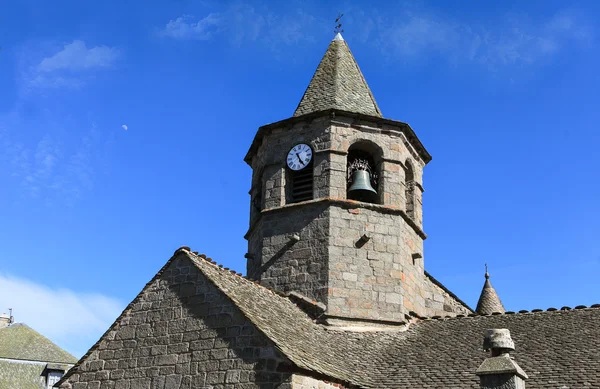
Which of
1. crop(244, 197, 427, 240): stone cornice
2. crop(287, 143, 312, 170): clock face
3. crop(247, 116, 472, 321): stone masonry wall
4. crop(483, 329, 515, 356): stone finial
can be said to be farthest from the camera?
crop(287, 143, 312, 170): clock face

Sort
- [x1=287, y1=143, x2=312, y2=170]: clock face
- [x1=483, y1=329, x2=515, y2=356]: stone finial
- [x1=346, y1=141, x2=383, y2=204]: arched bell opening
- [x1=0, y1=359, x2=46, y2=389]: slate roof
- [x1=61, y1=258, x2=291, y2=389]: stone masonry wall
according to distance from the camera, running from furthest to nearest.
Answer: [x1=0, y1=359, x2=46, y2=389]: slate roof < [x1=287, y1=143, x2=312, y2=170]: clock face < [x1=346, y1=141, x2=383, y2=204]: arched bell opening < [x1=61, y1=258, x2=291, y2=389]: stone masonry wall < [x1=483, y1=329, x2=515, y2=356]: stone finial

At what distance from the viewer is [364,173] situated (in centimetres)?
1501

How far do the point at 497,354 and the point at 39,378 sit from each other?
22.1 m

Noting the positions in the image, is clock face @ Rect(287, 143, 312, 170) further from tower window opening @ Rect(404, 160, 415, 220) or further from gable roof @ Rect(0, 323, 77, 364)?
gable roof @ Rect(0, 323, 77, 364)

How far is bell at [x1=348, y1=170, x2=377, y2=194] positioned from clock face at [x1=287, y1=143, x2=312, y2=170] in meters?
1.10

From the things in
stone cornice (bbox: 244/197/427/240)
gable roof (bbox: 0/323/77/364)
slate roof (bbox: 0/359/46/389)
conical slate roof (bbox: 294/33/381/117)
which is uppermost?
conical slate roof (bbox: 294/33/381/117)

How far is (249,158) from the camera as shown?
1702cm

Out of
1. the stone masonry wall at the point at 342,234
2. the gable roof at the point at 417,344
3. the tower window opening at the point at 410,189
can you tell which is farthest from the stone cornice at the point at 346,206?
the gable roof at the point at 417,344

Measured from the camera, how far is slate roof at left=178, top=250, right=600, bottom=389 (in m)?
10.5

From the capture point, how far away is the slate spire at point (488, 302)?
2327 centimetres

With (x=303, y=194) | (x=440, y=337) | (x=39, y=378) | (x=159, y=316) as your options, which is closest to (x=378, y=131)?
(x=303, y=194)

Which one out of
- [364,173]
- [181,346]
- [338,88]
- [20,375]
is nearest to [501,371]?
[181,346]

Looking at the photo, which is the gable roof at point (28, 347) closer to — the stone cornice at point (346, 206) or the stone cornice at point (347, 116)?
the stone cornice at point (347, 116)

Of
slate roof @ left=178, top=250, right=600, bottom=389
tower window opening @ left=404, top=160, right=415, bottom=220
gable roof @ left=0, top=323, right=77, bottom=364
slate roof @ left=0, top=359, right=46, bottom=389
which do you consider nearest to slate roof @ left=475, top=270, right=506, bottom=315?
tower window opening @ left=404, top=160, right=415, bottom=220
